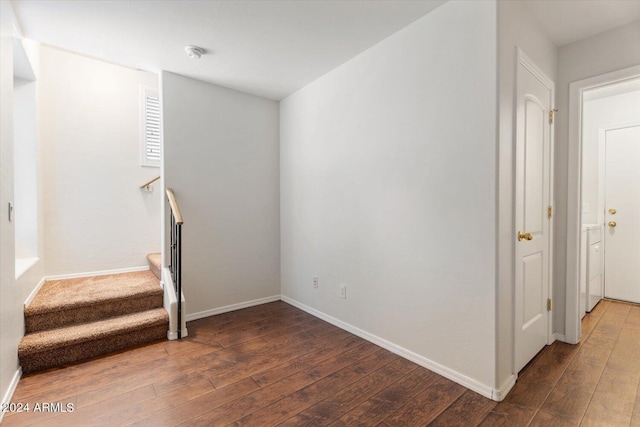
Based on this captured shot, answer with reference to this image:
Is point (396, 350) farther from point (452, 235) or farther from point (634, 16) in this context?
point (634, 16)

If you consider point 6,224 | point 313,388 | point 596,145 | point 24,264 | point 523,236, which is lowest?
point 313,388

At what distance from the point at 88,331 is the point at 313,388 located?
178 cm

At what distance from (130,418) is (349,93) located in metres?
2.71

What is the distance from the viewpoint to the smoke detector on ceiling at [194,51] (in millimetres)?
2329

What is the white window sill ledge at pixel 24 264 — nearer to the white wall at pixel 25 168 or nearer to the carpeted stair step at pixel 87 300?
the white wall at pixel 25 168

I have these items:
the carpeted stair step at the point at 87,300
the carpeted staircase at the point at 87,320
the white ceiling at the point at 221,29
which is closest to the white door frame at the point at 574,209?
the white ceiling at the point at 221,29

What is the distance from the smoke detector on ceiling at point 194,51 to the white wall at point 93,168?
1455 millimetres

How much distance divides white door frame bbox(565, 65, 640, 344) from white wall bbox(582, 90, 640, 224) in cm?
141

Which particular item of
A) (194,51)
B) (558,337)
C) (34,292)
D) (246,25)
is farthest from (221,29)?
(558,337)

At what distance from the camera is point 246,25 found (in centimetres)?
205

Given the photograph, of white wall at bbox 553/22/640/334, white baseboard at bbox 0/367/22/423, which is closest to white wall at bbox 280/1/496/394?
white wall at bbox 553/22/640/334

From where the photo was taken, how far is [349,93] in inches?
101

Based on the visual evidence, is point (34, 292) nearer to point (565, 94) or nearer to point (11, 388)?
point (11, 388)

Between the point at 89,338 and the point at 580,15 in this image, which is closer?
the point at 580,15
